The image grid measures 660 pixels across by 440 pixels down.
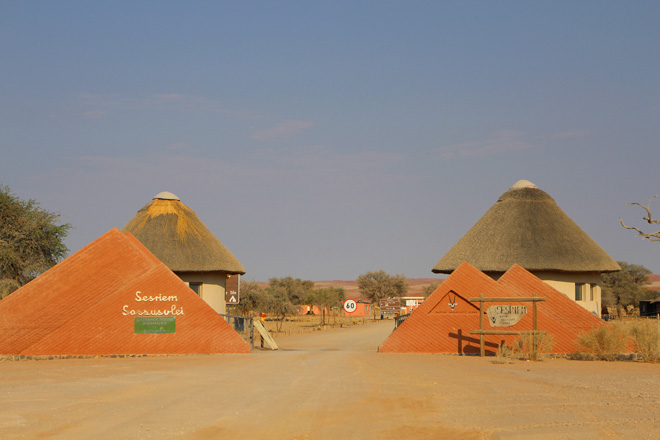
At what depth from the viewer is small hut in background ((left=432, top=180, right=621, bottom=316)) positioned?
26.6 meters

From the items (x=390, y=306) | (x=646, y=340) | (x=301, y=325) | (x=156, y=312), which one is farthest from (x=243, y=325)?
(x=390, y=306)

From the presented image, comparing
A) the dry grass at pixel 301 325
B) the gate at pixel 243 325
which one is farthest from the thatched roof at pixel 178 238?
the dry grass at pixel 301 325

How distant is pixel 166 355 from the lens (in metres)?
17.9

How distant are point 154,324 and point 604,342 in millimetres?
12353

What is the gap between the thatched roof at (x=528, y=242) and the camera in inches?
1045

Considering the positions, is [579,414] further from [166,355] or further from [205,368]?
[166,355]

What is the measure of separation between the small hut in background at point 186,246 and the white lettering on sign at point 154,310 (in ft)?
30.4

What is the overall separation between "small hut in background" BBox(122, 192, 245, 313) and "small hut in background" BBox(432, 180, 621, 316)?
9.78 metres

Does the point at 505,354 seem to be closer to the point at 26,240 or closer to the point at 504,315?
the point at 504,315

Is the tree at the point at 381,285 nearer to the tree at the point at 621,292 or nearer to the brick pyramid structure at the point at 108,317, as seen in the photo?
the tree at the point at 621,292

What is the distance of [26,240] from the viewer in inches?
1352

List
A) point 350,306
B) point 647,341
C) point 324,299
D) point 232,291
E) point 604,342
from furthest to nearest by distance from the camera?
1. point 324,299
2. point 350,306
3. point 232,291
4. point 604,342
5. point 647,341

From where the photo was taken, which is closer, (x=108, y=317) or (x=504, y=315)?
(x=108, y=317)

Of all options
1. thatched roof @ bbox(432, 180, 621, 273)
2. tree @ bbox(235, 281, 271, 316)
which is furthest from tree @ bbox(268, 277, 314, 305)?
thatched roof @ bbox(432, 180, 621, 273)
